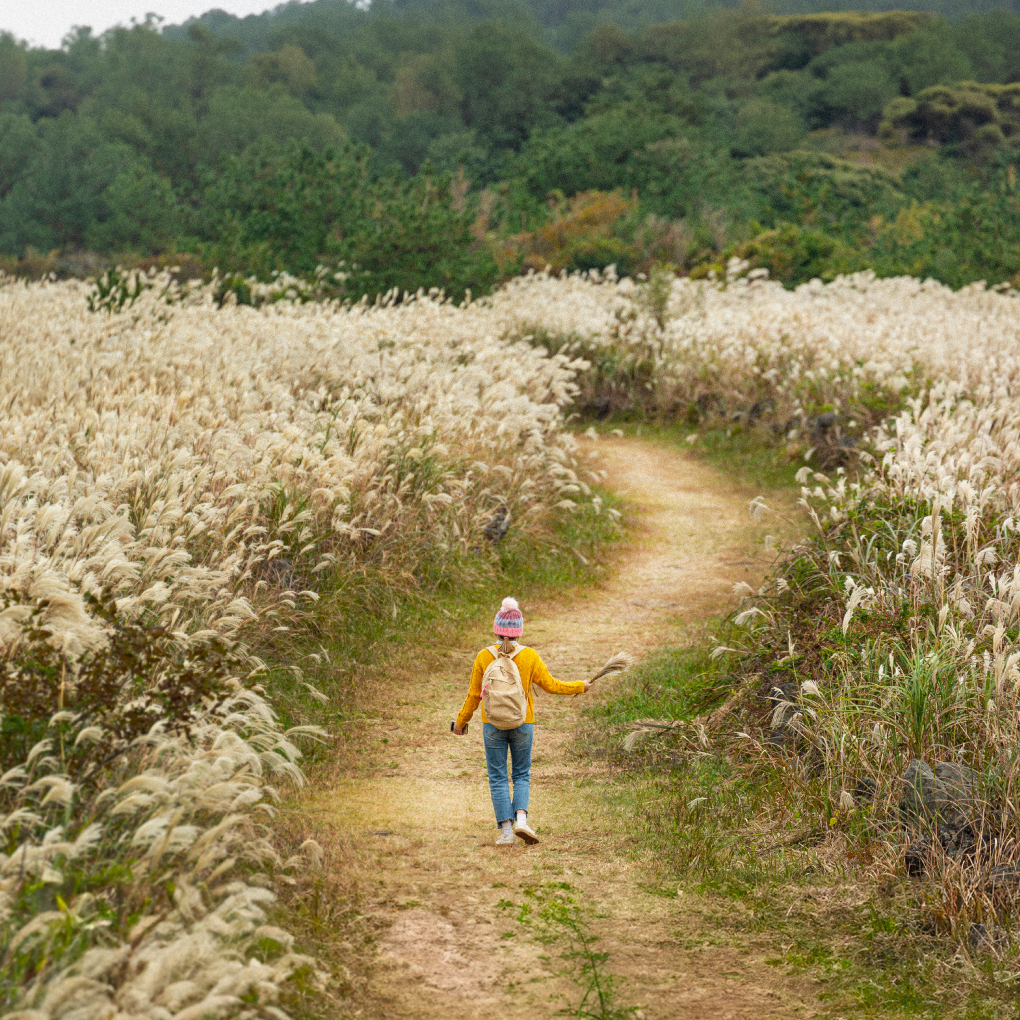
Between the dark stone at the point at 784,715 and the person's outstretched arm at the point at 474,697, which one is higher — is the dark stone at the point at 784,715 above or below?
below

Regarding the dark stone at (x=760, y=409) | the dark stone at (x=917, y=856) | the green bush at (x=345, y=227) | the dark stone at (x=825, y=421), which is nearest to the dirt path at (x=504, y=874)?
the dark stone at (x=917, y=856)

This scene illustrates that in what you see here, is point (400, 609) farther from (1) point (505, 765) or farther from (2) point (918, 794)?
(2) point (918, 794)

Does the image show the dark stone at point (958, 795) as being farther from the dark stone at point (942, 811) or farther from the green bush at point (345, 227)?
the green bush at point (345, 227)

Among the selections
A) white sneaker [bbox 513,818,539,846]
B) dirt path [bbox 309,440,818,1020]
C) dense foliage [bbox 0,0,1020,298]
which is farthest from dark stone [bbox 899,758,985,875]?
dense foliage [bbox 0,0,1020,298]

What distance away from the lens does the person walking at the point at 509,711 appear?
15.9 feet

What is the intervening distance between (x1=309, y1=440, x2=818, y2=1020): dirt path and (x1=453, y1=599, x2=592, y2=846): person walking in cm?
17

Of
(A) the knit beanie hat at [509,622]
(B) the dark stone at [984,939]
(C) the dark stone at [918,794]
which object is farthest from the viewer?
(A) the knit beanie hat at [509,622]

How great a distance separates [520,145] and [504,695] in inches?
2134

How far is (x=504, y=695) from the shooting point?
4863mm

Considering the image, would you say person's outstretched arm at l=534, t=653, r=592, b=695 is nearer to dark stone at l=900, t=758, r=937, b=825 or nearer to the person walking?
the person walking

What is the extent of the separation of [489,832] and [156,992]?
94.3 inches

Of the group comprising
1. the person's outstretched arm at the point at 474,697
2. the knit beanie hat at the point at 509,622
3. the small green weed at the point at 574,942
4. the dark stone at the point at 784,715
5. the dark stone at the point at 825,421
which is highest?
the dark stone at the point at 825,421

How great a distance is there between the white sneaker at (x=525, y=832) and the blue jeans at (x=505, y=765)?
0.24 ft

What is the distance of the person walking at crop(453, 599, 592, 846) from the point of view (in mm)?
4859
